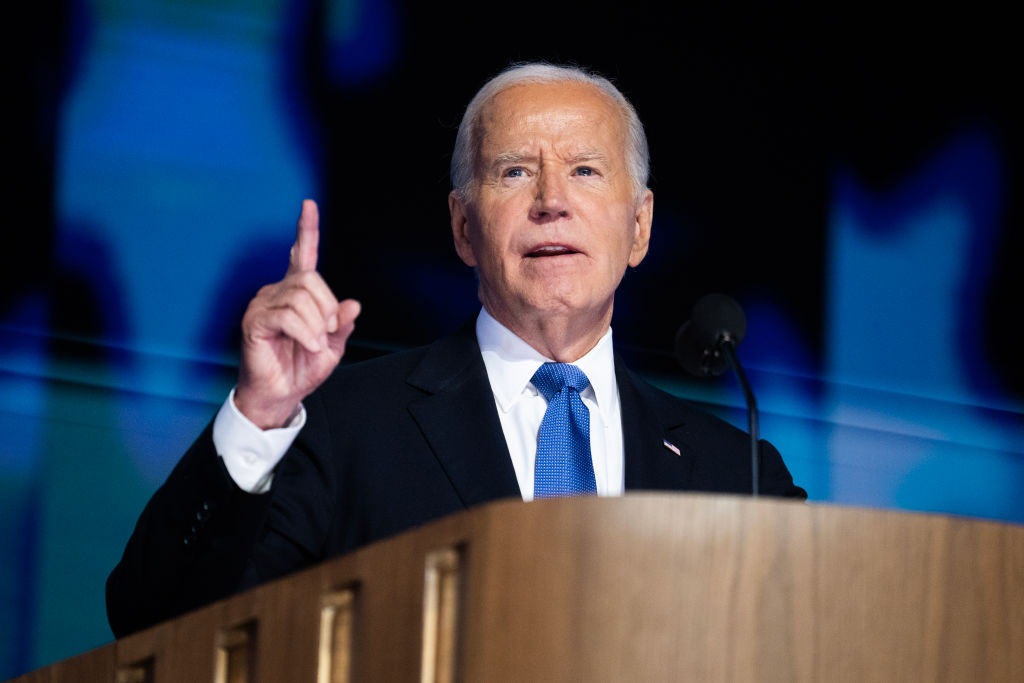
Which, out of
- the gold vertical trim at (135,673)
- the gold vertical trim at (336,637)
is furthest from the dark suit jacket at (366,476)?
the gold vertical trim at (336,637)

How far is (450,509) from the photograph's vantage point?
1.91 meters

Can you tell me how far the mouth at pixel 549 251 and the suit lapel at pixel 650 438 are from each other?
238mm

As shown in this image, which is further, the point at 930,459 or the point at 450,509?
the point at 930,459

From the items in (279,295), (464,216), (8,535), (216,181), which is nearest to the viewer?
(279,295)

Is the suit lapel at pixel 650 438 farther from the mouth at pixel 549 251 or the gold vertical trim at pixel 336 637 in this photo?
the gold vertical trim at pixel 336 637

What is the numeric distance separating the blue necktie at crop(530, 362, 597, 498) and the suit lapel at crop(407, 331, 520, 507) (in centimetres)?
6

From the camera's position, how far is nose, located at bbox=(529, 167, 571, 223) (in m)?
2.20

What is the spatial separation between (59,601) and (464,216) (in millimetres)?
1222

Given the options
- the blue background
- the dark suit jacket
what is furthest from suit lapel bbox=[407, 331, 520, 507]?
the blue background

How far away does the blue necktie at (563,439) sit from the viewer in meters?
2.00

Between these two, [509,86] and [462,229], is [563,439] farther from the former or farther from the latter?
[509,86]

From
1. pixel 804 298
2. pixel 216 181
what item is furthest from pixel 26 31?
pixel 804 298

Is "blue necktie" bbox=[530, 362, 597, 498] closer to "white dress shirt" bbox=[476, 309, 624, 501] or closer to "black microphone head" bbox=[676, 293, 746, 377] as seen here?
"white dress shirt" bbox=[476, 309, 624, 501]

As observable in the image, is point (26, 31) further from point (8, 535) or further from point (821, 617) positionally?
point (821, 617)
